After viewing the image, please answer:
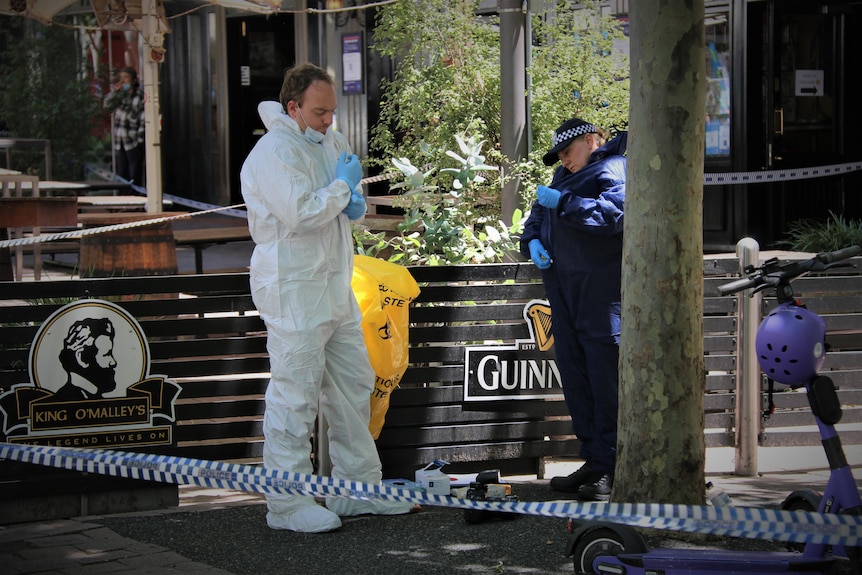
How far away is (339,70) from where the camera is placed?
16391mm

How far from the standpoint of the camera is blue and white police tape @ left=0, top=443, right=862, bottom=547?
3.80 metres

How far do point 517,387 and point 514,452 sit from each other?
34 centimetres

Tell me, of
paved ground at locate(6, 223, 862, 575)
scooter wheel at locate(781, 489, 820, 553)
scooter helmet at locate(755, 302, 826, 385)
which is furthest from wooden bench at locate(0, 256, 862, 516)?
scooter helmet at locate(755, 302, 826, 385)

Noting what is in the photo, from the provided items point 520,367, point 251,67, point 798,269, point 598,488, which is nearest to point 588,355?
point 520,367

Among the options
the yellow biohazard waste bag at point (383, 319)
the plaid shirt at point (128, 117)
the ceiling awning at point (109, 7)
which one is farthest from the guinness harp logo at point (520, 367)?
the plaid shirt at point (128, 117)

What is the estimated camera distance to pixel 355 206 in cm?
531

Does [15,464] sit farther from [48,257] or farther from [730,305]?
[48,257]

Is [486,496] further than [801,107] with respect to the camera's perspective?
No

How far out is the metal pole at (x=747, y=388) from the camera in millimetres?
6366

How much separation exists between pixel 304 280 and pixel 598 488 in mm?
1743

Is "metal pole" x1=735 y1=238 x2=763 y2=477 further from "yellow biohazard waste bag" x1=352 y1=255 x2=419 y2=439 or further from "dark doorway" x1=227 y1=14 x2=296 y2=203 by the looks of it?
"dark doorway" x1=227 y1=14 x2=296 y2=203

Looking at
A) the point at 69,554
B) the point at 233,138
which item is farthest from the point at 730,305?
the point at 233,138

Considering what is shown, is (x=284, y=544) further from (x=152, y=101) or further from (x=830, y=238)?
(x=830, y=238)

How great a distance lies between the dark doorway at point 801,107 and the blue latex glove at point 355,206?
876 cm
